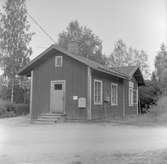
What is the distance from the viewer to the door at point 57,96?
14.4 meters

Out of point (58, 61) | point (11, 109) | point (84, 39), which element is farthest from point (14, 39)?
point (84, 39)

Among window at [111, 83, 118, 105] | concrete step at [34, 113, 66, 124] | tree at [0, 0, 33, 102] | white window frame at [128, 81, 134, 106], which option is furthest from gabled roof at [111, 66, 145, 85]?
tree at [0, 0, 33, 102]

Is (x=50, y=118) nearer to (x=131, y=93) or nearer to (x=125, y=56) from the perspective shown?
(x=131, y=93)

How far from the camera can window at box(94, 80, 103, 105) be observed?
1453cm

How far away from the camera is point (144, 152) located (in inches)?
237

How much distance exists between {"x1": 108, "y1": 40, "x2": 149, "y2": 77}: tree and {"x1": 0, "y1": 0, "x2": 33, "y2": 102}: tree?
1566cm

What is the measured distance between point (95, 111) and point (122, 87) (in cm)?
464

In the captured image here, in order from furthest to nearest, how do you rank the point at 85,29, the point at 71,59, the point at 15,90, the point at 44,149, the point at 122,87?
1. the point at 85,29
2. the point at 15,90
3. the point at 122,87
4. the point at 71,59
5. the point at 44,149

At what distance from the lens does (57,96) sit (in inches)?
569

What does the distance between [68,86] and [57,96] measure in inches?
34.6

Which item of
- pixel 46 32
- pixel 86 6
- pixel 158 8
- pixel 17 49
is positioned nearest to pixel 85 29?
pixel 17 49

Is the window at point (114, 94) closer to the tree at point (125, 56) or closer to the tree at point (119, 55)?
the tree at point (125, 56)

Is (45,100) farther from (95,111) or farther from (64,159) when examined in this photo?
(64,159)

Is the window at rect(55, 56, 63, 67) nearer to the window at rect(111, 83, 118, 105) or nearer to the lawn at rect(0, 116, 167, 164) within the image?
the window at rect(111, 83, 118, 105)
